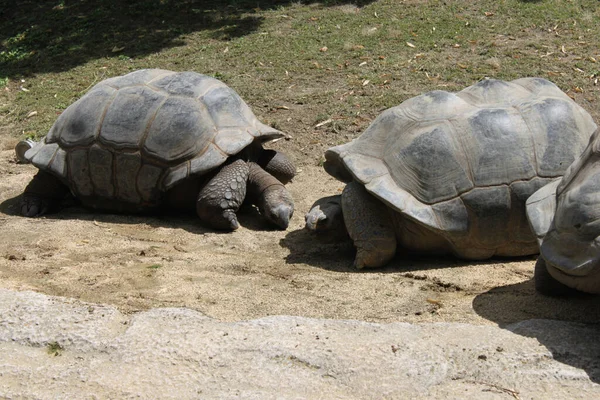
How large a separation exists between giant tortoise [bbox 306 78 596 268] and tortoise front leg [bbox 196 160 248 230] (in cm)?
106

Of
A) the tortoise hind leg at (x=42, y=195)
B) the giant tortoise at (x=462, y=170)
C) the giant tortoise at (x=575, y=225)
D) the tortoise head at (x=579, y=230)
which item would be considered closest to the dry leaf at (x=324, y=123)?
the tortoise hind leg at (x=42, y=195)

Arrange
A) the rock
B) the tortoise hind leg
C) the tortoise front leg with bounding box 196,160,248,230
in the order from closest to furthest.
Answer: the rock
the tortoise front leg with bounding box 196,160,248,230
the tortoise hind leg

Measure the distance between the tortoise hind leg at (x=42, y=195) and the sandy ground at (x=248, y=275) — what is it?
157 millimetres

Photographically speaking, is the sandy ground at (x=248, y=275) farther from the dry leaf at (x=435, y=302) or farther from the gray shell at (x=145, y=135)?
the gray shell at (x=145, y=135)

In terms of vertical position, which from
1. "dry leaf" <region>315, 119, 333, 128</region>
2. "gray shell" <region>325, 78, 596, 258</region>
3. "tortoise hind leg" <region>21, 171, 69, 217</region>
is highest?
"gray shell" <region>325, 78, 596, 258</region>

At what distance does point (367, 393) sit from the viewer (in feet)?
9.91

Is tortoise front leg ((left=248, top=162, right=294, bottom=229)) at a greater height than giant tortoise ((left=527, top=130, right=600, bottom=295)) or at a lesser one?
lesser

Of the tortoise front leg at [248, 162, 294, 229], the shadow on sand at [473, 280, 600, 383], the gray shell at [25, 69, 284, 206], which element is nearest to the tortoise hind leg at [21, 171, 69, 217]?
the gray shell at [25, 69, 284, 206]

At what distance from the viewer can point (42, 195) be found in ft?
20.6

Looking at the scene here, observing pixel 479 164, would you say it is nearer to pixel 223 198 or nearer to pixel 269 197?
pixel 269 197

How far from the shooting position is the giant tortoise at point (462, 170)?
15.1ft

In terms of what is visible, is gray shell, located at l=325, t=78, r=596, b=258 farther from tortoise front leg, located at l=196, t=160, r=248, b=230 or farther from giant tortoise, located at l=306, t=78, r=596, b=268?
tortoise front leg, located at l=196, t=160, r=248, b=230

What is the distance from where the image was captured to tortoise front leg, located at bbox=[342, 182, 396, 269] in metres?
4.79

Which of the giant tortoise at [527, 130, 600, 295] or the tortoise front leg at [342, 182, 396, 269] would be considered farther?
the tortoise front leg at [342, 182, 396, 269]
